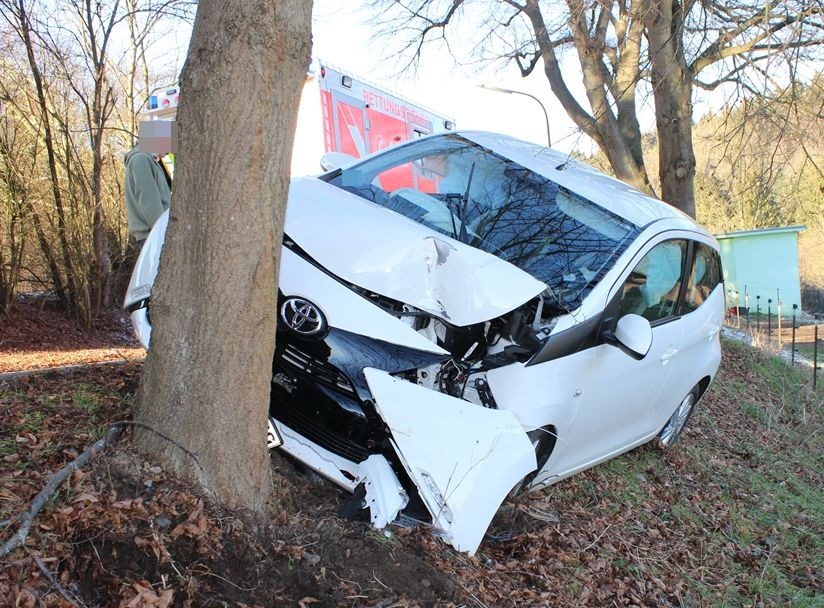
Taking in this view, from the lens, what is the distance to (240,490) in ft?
9.47

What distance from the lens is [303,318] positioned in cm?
349

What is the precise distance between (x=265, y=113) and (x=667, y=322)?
3.32 m

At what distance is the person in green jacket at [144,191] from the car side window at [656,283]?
340 centimetres

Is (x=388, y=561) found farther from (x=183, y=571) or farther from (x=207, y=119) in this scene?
(x=207, y=119)

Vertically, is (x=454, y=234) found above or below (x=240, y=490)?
above

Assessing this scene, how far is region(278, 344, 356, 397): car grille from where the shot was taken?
11.3 ft

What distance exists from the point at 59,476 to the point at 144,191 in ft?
10.6

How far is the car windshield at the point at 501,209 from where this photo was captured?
14.1 ft

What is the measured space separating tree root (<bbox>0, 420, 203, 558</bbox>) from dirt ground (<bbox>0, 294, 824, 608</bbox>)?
3cm

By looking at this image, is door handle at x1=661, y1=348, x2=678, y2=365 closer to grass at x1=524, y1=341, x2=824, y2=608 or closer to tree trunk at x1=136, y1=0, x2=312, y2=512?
grass at x1=524, y1=341, x2=824, y2=608

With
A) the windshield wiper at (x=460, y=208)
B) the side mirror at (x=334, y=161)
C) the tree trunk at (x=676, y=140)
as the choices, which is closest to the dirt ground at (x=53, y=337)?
the side mirror at (x=334, y=161)

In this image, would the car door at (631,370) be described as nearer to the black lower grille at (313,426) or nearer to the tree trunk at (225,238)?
the black lower grille at (313,426)

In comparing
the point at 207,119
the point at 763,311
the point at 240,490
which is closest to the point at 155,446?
the point at 240,490

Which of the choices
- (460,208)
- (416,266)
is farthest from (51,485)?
(460,208)
